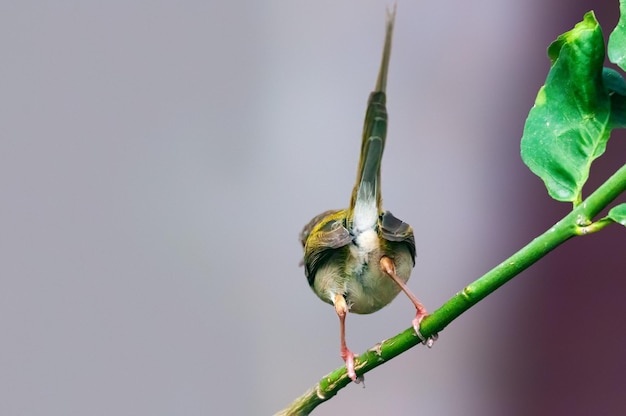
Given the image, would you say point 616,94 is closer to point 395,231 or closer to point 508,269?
point 508,269

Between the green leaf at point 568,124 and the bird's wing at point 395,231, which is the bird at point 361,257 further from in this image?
the green leaf at point 568,124

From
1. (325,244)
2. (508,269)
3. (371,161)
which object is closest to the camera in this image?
(508,269)

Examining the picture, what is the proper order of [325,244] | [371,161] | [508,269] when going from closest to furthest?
[508,269] → [371,161] → [325,244]

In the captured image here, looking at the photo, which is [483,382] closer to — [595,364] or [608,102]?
[595,364]

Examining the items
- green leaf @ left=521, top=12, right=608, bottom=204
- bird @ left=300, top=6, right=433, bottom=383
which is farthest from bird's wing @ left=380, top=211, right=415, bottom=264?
green leaf @ left=521, top=12, right=608, bottom=204

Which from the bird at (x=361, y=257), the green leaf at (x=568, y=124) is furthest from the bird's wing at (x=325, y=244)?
the green leaf at (x=568, y=124)

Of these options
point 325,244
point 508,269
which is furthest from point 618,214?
point 325,244

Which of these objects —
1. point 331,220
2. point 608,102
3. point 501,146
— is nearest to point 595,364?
point 501,146

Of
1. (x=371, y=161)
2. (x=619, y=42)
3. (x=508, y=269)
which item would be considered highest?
(x=371, y=161)
